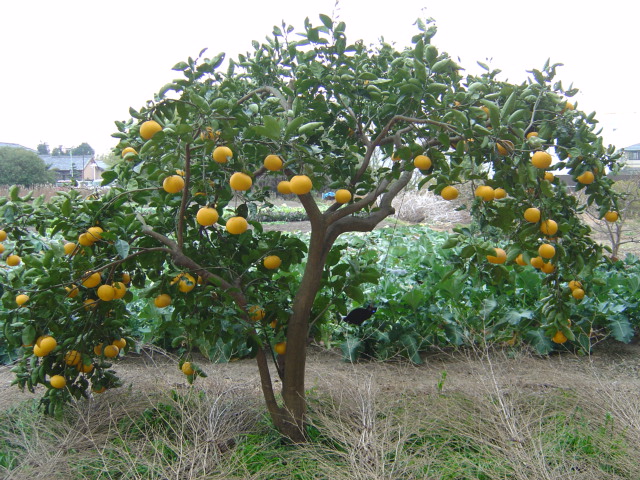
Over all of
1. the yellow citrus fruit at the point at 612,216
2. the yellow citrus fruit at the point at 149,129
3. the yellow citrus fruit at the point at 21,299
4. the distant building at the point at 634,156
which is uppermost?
the distant building at the point at 634,156

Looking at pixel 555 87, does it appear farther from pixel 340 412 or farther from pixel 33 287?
pixel 33 287

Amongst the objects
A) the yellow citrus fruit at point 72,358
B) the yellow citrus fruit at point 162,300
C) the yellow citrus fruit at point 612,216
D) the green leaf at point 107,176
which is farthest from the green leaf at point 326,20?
the yellow citrus fruit at point 72,358

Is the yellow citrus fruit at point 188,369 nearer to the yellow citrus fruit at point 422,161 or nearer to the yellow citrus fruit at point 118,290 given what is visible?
the yellow citrus fruit at point 118,290

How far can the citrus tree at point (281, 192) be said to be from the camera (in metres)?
1.80

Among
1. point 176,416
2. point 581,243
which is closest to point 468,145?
point 581,243

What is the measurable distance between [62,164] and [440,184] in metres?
13.3

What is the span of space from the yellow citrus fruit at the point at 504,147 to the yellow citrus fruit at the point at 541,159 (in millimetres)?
109

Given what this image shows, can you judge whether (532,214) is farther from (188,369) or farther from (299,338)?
(188,369)

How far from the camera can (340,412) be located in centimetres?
243

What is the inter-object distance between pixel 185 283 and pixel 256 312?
14.6 inches

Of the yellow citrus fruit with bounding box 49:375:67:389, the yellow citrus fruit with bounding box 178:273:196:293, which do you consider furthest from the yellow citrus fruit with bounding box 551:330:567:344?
the yellow citrus fruit with bounding box 49:375:67:389

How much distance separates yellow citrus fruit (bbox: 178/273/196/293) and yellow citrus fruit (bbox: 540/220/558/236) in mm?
1403

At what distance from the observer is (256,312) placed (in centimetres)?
225

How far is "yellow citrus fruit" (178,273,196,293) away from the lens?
2004 mm
